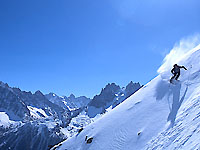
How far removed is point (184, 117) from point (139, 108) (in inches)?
308

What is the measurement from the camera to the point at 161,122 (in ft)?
49.6

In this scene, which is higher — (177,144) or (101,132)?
(101,132)

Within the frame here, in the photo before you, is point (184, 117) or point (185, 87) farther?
point (185, 87)

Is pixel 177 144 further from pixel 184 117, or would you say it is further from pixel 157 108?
pixel 157 108

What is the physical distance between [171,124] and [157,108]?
429 centimetres

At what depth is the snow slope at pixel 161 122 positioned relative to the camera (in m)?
11.4

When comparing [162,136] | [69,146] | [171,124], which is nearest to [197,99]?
[171,124]

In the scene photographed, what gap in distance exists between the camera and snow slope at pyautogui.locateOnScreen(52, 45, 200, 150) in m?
11.4

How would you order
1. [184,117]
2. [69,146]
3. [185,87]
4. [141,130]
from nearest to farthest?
[184,117] → [141,130] → [185,87] → [69,146]

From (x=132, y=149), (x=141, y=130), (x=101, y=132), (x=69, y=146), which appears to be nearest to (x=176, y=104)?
(x=141, y=130)

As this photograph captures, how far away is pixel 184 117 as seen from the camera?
12.8 metres

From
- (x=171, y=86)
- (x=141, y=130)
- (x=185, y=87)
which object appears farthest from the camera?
(x=171, y=86)

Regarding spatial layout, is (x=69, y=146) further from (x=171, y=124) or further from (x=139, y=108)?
(x=171, y=124)

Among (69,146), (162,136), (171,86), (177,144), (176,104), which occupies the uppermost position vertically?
(69,146)
